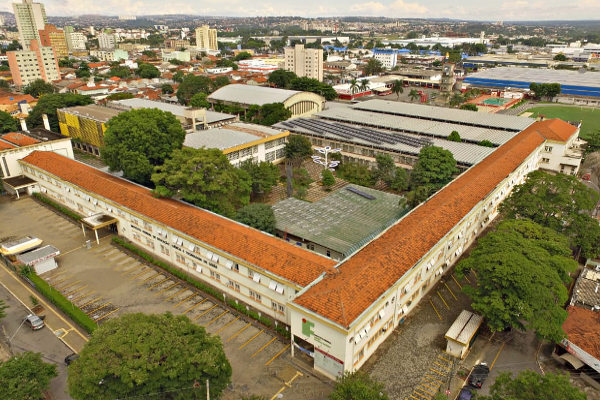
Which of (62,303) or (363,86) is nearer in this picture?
(62,303)

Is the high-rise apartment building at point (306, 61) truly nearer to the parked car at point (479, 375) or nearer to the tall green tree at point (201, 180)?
the tall green tree at point (201, 180)

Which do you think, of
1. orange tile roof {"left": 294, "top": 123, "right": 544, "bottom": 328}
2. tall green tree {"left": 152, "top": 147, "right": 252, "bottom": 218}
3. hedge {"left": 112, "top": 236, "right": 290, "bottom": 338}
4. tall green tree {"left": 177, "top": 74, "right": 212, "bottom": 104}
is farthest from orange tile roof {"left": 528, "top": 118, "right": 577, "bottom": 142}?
tall green tree {"left": 177, "top": 74, "right": 212, "bottom": 104}

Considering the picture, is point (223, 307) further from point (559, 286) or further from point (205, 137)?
point (205, 137)

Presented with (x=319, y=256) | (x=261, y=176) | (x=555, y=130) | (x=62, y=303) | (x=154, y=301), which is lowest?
(x=154, y=301)

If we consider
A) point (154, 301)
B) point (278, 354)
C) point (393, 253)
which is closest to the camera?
point (278, 354)

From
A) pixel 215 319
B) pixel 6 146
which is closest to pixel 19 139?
pixel 6 146

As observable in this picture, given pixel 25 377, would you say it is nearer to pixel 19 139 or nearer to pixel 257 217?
pixel 257 217

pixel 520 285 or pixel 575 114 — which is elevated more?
pixel 520 285
